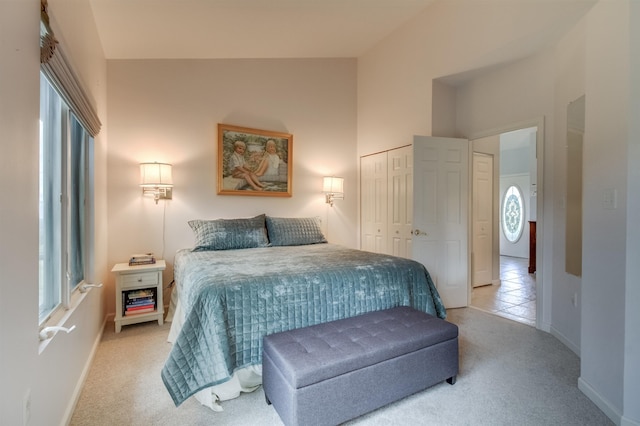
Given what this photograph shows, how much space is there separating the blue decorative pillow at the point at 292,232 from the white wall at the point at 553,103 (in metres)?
1.53

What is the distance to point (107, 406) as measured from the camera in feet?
5.71

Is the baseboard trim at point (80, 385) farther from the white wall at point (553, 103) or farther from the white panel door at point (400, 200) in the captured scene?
the white panel door at point (400, 200)

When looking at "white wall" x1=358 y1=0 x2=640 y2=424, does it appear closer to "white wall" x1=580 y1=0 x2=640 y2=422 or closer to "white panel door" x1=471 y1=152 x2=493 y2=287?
"white wall" x1=580 y1=0 x2=640 y2=422

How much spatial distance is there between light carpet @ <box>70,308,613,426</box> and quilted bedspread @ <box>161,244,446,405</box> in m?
0.25

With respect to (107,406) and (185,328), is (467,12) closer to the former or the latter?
(185,328)

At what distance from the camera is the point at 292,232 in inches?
140

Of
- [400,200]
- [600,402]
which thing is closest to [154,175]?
[400,200]

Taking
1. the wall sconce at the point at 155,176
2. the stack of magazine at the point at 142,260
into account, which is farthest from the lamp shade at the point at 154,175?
the stack of magazine at the point at 142,260

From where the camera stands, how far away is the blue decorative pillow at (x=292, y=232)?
3.48 m

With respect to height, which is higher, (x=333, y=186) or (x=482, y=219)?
(x=333, y=186)

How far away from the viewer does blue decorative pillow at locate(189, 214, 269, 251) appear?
3115mm

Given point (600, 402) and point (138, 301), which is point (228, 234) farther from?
point (600, 402)

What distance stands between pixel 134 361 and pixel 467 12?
426cm

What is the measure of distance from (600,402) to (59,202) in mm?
3371
